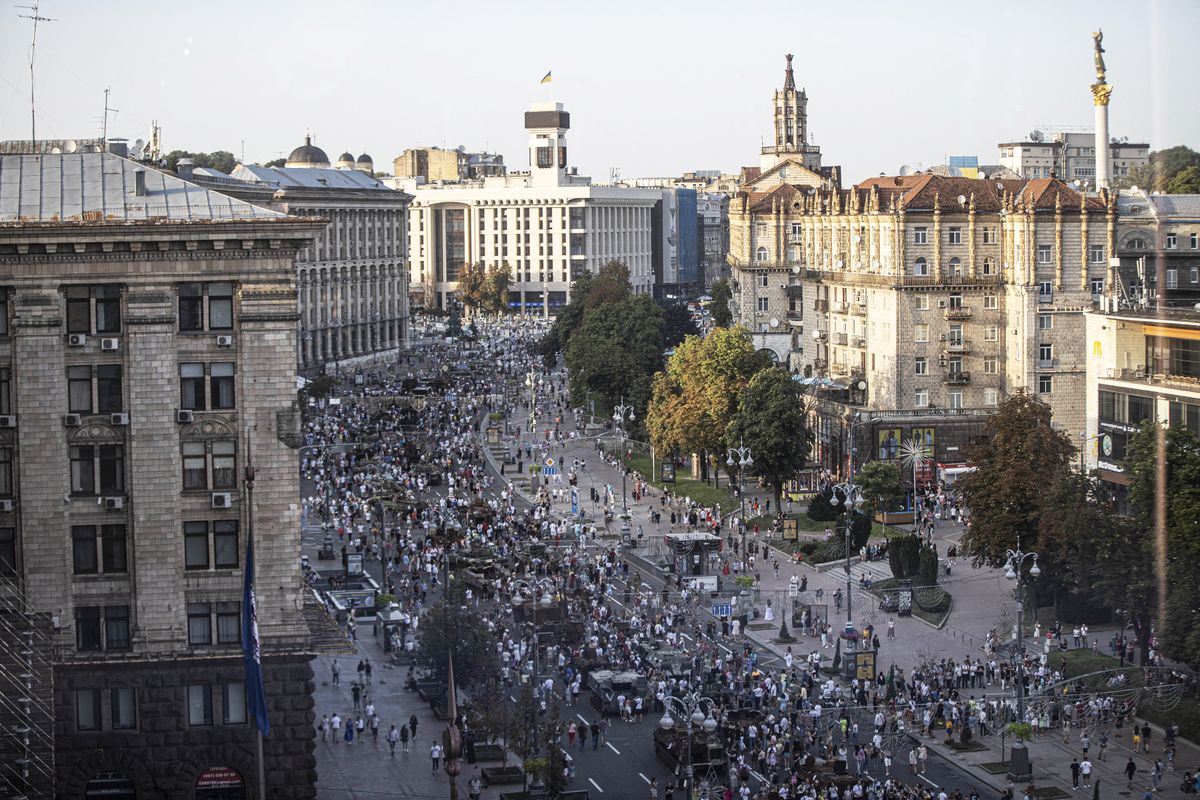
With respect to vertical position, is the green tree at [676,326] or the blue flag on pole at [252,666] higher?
the green tree at [676,326]

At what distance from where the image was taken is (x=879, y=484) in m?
79.1

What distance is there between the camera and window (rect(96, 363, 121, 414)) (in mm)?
38219

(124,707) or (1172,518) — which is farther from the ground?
(1172,518)

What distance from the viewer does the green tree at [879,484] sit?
79.2 metres

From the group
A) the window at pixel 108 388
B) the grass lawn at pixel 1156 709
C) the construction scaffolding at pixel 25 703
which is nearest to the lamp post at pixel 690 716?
the grass lawn at pixel 1156 709

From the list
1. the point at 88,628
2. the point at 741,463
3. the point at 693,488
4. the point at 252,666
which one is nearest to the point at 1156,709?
the point at 252,666

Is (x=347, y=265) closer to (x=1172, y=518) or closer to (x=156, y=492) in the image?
(x=1172, y=518)

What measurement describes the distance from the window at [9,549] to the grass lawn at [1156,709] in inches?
1233

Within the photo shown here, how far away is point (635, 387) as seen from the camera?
360 ft

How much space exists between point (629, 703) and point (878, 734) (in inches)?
308

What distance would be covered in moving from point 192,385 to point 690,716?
14.5 metres

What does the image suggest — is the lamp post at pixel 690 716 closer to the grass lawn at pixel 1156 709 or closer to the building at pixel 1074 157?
the grass lawn at pixel 1156 709

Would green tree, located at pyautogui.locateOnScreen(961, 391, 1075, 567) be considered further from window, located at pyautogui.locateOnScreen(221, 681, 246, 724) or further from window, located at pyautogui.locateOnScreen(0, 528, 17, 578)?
window, located at pyautogui.locateOnScreen(0, 528, 17, 578)

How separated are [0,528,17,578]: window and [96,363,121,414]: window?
318cm
